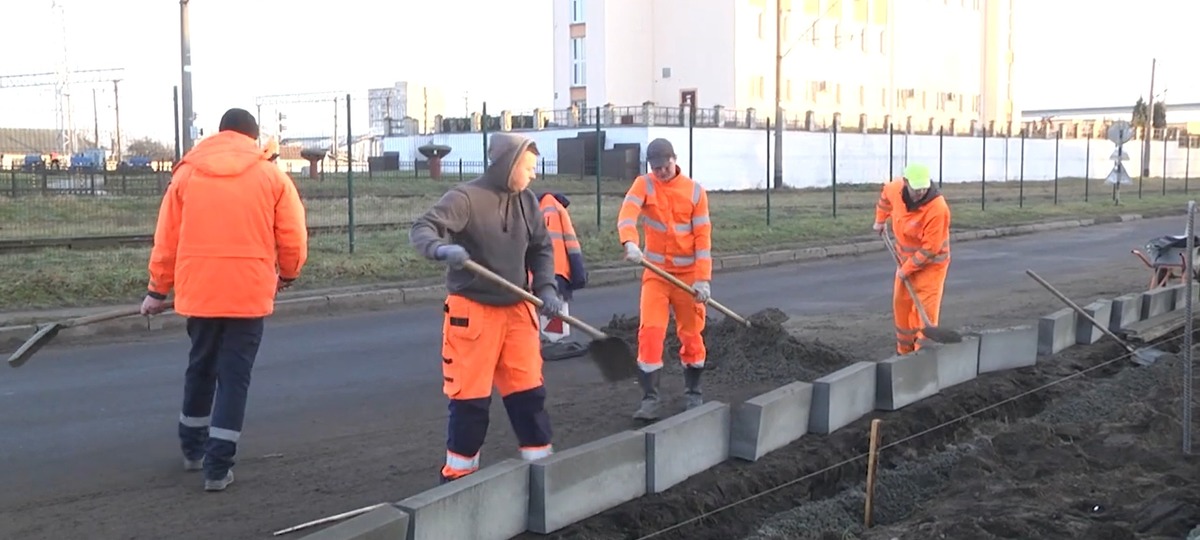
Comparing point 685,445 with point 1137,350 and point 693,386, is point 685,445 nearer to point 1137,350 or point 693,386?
point 693,386

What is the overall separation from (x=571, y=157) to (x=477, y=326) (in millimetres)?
37141

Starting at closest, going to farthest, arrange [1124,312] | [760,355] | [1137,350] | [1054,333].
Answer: [760,355] < [1054,333] < [1137,350] < [1124,312]

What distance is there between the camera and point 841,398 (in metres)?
6.87

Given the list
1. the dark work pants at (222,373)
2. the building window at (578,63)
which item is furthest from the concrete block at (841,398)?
the building window at (578,63)

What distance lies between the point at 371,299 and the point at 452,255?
8.91m

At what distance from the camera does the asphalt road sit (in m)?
6.33

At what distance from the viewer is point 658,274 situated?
6.86 meters

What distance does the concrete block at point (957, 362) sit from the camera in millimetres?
7930

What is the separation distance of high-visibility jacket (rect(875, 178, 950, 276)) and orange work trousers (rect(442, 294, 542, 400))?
13.6 ft

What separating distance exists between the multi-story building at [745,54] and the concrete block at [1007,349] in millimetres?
41301

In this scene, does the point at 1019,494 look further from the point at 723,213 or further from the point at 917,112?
the point at 917,112

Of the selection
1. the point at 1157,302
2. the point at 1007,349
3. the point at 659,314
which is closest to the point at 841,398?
the point at 659,314

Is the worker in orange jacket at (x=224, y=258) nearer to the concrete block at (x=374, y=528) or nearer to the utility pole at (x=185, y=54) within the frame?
the concrete block at (x=374, y=528)

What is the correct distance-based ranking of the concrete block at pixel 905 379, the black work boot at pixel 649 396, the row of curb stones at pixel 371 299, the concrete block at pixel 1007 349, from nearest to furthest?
the black work boot at pixel 649 396, the concrete block at pixel 905 379, the concrete block at pixel 1007 349, the row of curb stones at pixel 371 299
